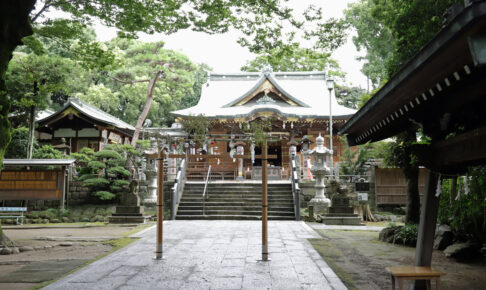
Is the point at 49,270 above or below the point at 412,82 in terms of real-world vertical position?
below

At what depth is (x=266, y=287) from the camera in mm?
4551

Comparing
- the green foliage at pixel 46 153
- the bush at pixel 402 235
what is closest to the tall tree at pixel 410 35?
the bush at pixel 402 235

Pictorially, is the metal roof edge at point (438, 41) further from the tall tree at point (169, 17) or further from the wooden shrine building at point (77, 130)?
the wooden shrine building at point (77, 130)

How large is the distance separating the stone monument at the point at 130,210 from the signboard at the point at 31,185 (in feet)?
12.2

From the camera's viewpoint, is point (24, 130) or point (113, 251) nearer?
point (113, 251)

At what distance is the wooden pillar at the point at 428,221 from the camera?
448 cm

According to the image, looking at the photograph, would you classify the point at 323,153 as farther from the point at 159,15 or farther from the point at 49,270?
the point at 49,270

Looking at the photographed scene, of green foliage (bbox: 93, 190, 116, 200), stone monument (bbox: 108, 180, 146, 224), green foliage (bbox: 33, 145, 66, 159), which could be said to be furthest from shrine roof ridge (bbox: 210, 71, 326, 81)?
stone monument (bbox: 108, 180, 146, 224)

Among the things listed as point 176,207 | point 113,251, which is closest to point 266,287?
point 113,251

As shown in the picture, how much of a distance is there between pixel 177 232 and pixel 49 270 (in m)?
4.63

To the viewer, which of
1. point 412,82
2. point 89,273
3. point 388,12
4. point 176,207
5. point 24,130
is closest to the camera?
point 412,82

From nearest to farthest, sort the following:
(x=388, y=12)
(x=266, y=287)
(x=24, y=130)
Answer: (x=266, y=287) < (x=388, y=12) < (x=24, y=130)

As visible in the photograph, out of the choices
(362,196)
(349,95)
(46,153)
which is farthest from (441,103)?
(349,95)

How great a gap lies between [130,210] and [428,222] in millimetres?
11010
